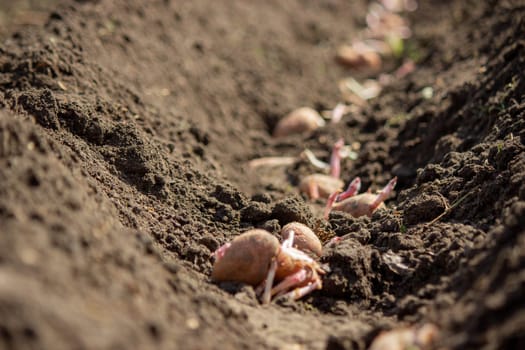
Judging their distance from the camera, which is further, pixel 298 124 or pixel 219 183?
pixel 298 124

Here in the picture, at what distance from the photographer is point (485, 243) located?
9.91 ft

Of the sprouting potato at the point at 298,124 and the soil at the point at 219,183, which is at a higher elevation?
the sprouting potato at the point at 298,124

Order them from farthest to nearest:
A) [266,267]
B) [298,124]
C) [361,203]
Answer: [298,124], [361,203], [266,267]

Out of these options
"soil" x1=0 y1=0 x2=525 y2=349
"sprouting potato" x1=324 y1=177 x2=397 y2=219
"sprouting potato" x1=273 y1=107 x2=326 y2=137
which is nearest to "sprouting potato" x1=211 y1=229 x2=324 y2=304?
"soil" x1=0 y1=0 x2=525 y2=349

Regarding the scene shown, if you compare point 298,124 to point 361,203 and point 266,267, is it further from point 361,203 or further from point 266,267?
point 266,267

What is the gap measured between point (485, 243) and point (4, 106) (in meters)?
3.01

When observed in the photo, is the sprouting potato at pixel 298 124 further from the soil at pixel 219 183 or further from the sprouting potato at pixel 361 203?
the sprouting potato at pixel 361 203

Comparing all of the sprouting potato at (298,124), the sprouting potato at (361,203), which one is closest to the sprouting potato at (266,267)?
the sprouting potato at (361,203)

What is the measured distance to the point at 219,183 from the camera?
14.2ft

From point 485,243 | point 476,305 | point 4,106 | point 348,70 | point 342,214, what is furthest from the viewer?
point 348,70

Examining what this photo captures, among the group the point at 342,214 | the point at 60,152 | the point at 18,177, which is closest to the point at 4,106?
the point at 60,152

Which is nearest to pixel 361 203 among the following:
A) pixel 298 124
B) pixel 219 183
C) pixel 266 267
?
pixel 219 183

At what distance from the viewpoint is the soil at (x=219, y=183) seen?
7.82 feet

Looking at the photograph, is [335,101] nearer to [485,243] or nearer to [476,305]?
[485,243]
